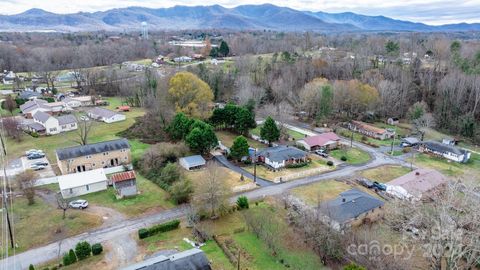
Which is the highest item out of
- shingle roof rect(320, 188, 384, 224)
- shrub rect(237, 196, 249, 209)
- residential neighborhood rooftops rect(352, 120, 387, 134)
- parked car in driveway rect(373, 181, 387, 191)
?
residential neighborhood rooftops rect(352, 120, 387, 134)

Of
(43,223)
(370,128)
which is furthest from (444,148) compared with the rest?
(43,223)

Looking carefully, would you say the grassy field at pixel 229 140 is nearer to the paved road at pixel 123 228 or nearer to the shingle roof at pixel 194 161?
the shingle roof at pixel 194 161

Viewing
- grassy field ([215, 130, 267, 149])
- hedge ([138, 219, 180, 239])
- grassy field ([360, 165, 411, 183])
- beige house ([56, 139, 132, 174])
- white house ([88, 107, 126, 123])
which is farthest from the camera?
white house ([88, 107, 126, 123])

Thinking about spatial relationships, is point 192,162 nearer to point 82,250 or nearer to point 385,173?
point 82,250

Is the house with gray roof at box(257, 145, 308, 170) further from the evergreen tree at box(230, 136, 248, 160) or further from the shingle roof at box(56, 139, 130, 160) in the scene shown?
the shingle roof at box(56, 139, 130, 160)

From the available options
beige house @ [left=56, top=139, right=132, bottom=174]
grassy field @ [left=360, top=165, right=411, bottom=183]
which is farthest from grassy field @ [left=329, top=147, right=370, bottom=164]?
beige house @ [left=56, top=139, right=132, bottom=174]

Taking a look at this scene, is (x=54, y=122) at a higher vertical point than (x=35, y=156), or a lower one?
higher
